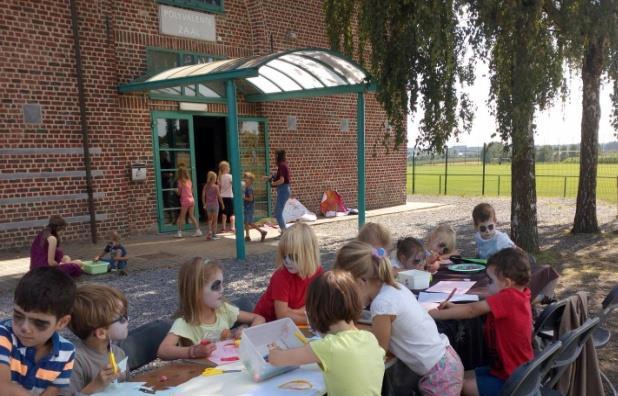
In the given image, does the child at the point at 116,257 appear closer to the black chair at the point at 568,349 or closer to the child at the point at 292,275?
the child at the point at 292,275

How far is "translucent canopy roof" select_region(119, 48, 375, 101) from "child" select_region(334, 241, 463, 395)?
19.7 feet

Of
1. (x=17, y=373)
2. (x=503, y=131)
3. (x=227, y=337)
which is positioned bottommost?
(x=227, y=337)

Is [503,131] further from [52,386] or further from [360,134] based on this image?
[52,386]

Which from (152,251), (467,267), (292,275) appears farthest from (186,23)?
(292,275)

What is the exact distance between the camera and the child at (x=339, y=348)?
222 cm

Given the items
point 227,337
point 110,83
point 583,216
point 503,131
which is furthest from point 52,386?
point 583,216

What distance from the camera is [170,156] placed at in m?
11.6

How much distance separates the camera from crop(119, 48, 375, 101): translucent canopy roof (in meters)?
8.53

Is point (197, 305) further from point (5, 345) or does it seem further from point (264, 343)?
point (5, 345)

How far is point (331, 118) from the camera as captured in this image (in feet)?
49.4

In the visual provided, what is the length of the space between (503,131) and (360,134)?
371cm

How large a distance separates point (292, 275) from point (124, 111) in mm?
8448

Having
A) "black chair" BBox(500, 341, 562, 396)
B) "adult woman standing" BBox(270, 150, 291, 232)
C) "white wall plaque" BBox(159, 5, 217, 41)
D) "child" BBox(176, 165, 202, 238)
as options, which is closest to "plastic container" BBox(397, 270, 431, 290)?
"black chair" BBox(500, 341, 562, 396)

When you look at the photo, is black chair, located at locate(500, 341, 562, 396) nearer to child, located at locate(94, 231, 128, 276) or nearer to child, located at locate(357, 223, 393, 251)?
child, located at locate(357, 223, 393, 251)
